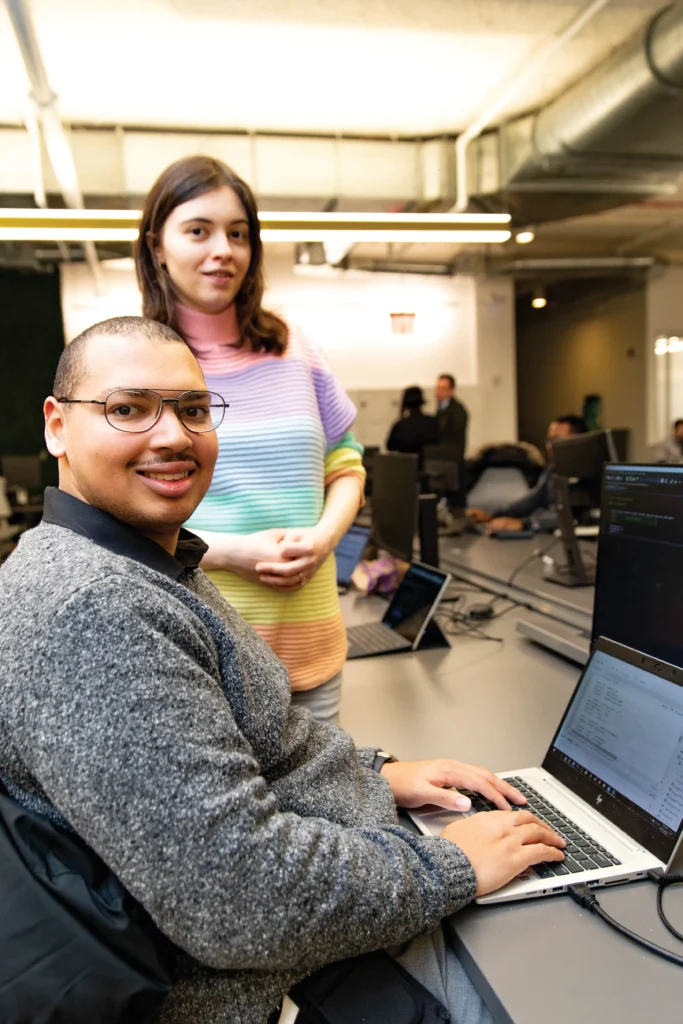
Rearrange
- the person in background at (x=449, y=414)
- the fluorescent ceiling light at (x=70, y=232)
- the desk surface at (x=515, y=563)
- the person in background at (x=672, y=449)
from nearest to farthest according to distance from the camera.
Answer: the desk surface at (x=515, y=563) < the fluorescent ceiling light at (x=70, y=232) < the person in background at (x=672, y=449) < the person in background at (x=449, y=414)

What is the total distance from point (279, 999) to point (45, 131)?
4.41 m

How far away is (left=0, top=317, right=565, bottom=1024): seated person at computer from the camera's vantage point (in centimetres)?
58

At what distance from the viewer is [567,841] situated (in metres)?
0.90

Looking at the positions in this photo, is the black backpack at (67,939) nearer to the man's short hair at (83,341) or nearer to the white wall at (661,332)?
the man's short hair at (83,341)

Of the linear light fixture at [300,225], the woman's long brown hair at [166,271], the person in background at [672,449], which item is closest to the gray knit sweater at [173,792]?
the woman's long brown hair at [166,271]

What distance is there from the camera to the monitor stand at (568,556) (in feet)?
7.45

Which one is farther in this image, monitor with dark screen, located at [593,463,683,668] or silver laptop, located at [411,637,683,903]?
monitor with dark screen, located at [593,463,683,668]

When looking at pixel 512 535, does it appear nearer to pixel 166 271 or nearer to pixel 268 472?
pixel 268 472

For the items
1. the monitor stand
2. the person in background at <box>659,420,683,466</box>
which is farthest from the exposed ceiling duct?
the monitor stand

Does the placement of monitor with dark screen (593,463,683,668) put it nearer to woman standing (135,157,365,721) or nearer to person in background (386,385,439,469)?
woman standing (135,157,365,721)

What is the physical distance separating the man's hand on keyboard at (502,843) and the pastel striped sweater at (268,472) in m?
0.42

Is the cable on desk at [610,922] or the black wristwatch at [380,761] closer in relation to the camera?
the cable on desk at [610,922]

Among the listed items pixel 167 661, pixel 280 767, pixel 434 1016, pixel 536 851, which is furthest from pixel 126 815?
pixel 536 851

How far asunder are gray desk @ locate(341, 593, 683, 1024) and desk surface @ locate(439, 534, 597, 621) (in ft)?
0.61
